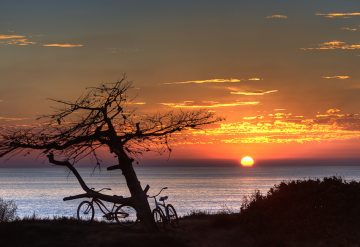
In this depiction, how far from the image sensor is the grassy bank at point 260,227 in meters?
21.7

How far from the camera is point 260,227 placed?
74.9ft

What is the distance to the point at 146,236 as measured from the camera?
71.9ft

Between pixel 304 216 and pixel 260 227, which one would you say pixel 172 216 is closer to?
pixel 260 227

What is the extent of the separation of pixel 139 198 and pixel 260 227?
16.8 ft

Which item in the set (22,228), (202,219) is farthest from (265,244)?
(22,228)

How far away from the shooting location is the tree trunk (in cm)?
2369

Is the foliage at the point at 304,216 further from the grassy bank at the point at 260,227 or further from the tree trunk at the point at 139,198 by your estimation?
the tree trunk at the point at 139,198

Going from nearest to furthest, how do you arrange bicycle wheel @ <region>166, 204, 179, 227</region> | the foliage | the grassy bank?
the grassy bank → the foliage → bicycle wheel @ <region>166, 204, 179, 227</region>

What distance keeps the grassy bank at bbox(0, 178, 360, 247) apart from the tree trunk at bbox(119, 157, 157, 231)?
49 cm

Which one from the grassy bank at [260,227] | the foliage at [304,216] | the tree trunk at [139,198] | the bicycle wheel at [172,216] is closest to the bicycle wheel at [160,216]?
the bicycle wheel at [172,216]

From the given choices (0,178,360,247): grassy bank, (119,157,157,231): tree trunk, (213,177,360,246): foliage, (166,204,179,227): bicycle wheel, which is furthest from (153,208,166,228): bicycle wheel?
(213,177,360,246): foliage

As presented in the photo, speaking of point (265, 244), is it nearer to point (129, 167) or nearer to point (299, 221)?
point (299, 221)

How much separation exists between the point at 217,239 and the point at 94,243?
4719mm

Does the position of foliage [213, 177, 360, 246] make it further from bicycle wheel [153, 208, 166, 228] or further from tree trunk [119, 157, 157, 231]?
tree trunk [119, 157, 157, 231]
